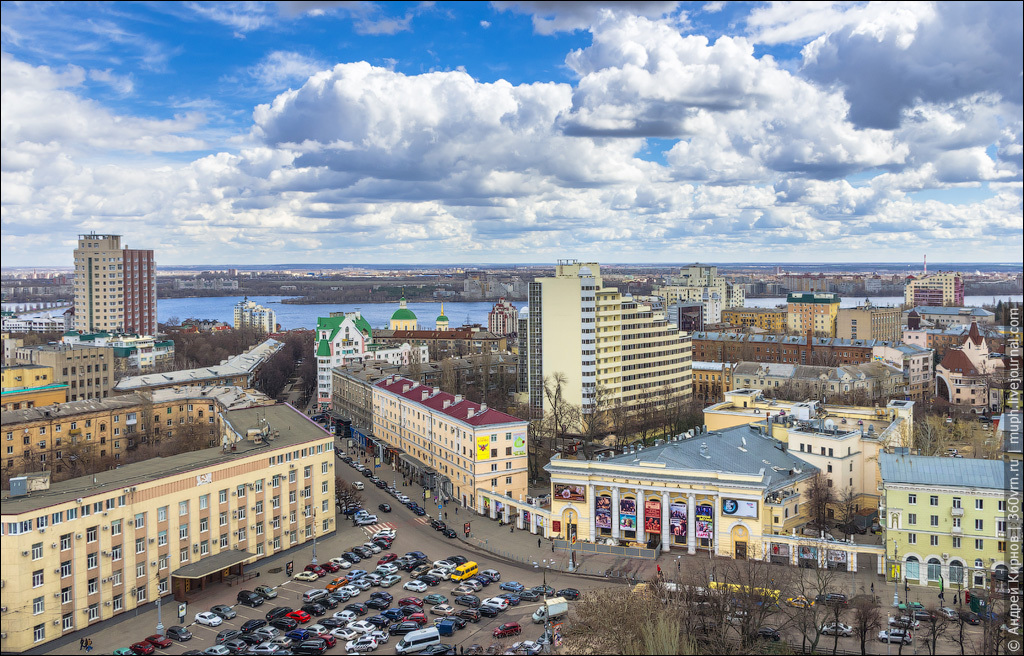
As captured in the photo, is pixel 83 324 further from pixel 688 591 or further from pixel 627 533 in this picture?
pixel 688 591

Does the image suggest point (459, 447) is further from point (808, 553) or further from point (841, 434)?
point (841, 434)

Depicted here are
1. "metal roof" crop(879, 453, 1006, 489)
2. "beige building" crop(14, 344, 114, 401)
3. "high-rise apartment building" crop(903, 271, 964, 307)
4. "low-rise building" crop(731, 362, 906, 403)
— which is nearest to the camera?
"metal roof" crop(879, 453, 1006, 489)

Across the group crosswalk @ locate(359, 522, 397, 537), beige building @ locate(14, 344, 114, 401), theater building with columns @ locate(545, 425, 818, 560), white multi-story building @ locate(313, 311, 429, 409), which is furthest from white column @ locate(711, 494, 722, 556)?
white multi-story building @ locate(313, 311, 429, 409)

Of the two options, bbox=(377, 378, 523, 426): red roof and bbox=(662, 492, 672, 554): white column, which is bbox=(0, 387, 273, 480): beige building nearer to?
bbox=(377, 378, 523, 426): red roof

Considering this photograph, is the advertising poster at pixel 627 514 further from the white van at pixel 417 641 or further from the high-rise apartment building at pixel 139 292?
the high-rise apartment building at pixel 139 292

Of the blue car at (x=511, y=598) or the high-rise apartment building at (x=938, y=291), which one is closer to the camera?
the blue car at (x=511, y=598)

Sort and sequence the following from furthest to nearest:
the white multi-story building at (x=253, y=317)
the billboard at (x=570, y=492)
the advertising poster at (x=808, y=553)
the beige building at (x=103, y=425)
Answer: the white multi-story building at (x=253, y=317) → the beige building at (x=103, y=425) → the billboard at (x=570, y=492) → the advertising poster at (x=808, y=553)

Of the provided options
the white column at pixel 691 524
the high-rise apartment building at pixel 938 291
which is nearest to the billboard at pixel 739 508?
the white column at pixel 691 524
